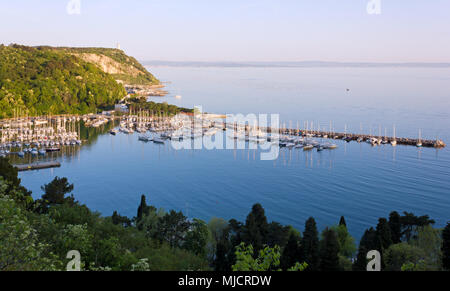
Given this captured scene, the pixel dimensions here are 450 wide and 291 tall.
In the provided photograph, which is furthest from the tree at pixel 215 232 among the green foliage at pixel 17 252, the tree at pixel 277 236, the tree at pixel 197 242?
the green foliage at pixel 17 252

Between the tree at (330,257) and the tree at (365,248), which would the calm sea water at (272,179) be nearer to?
the tree at (365,248)

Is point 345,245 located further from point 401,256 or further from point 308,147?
point 308,147

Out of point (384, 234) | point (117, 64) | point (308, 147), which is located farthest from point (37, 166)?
point (117, 64)

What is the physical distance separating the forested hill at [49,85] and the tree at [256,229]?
39303 millimetres

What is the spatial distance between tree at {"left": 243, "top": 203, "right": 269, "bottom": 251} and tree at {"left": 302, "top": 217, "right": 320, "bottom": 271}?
1641mm

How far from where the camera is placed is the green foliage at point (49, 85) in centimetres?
4931

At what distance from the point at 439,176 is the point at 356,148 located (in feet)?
31.3

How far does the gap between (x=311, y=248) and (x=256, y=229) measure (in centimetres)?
214

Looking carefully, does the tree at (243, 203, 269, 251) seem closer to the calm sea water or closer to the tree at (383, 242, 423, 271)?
the tree at (383, 242, 423, 271)

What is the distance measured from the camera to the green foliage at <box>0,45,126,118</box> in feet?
162

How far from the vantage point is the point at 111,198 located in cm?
2352

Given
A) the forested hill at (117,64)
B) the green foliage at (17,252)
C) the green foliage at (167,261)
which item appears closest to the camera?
the green foliage at (17,252)
